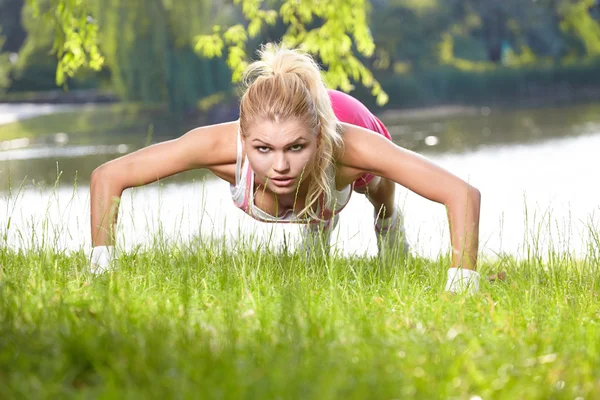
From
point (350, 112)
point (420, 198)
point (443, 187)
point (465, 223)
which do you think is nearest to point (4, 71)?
point (420, 198)

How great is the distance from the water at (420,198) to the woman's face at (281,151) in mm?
370

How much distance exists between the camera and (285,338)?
2363mm

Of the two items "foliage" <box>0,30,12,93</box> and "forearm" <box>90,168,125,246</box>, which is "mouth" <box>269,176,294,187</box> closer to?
"forearm" <box>90,168,125,246</box>

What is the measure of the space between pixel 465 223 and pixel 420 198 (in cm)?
691

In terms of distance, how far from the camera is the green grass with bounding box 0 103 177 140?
26641mm

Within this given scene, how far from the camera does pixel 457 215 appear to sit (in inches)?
152

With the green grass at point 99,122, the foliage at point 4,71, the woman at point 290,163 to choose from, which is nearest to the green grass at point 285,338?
the woman at point 290,163

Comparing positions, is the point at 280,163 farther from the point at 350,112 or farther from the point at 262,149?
the point at 350,112

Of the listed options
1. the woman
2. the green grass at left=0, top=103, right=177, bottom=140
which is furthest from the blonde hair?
the green grass at left=0, top=103, right=177, bottom=140

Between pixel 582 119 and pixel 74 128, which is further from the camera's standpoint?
pixel 74 128

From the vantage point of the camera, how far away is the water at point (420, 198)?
5.21 metres

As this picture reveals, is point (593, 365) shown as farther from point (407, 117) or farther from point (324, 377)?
point (407, 117)

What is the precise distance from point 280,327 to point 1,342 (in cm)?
79

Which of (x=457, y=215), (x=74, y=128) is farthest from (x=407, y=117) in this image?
(x=457, y=215)
